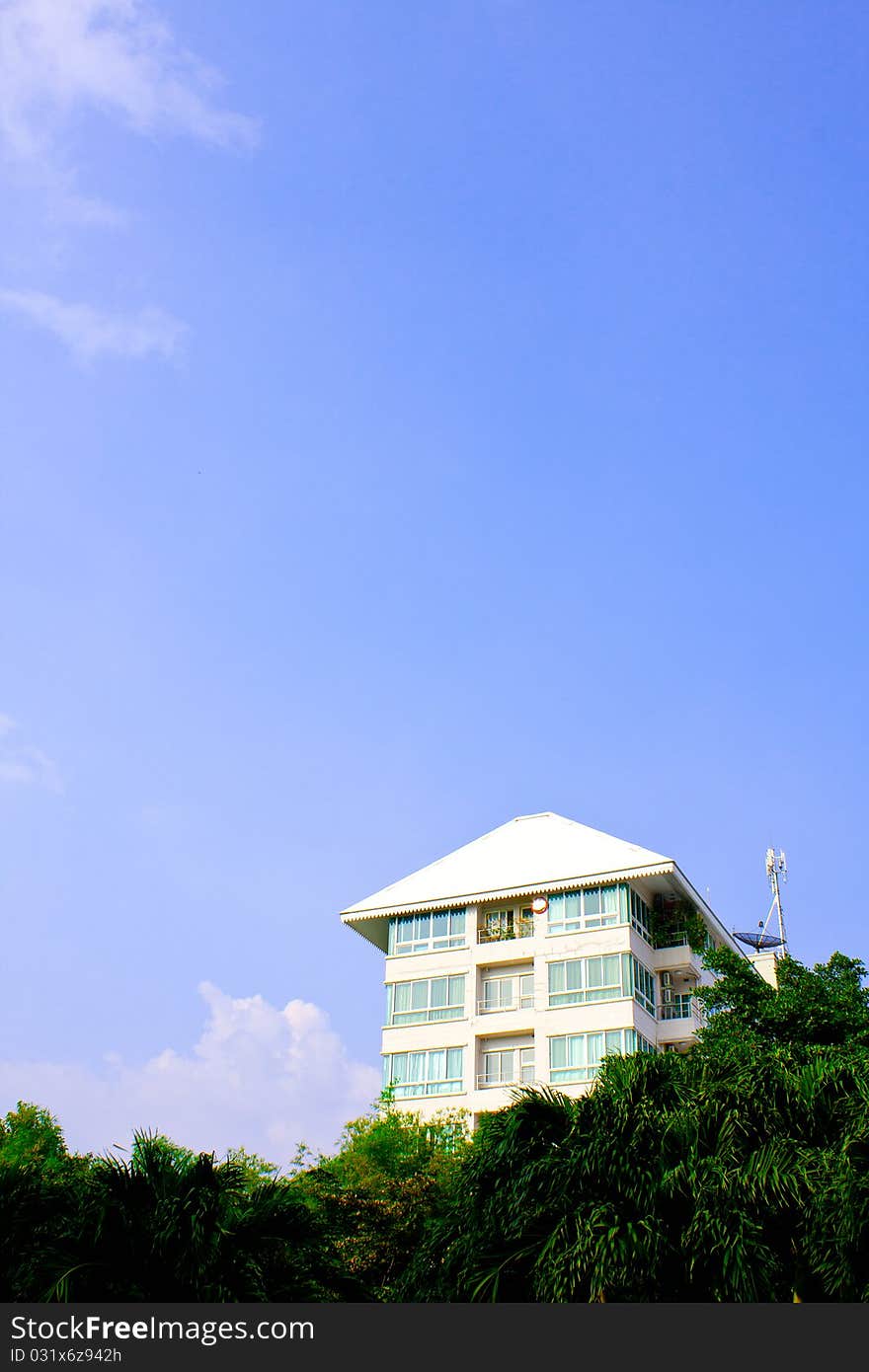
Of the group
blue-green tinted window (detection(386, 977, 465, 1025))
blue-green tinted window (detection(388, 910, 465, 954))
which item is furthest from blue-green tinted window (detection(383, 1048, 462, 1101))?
blue-green tinted window (detection(388, 910, 465, 954))

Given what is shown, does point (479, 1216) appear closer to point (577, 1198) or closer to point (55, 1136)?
point (577, 1198)

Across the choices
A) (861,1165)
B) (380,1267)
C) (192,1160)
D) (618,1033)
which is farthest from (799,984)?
(192,1160)

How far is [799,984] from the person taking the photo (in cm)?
3294

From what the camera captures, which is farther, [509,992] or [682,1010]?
[682,1010]

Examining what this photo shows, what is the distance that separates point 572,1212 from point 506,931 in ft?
84.0

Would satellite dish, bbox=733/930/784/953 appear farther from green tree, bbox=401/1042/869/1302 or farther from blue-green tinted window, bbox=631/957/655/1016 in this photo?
green tree, bbox=401/1042/869/1302

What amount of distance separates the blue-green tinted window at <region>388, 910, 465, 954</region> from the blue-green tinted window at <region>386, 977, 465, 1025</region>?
4.12 feet

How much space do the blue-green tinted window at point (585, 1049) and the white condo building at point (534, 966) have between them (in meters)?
0.04

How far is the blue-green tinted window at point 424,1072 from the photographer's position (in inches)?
1601

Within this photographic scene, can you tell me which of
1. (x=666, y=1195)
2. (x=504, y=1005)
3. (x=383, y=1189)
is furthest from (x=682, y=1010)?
(x=666, y=1195)

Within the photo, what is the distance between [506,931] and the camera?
4300 centimetres

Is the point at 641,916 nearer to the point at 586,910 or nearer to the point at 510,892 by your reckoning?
the point at 586,910
